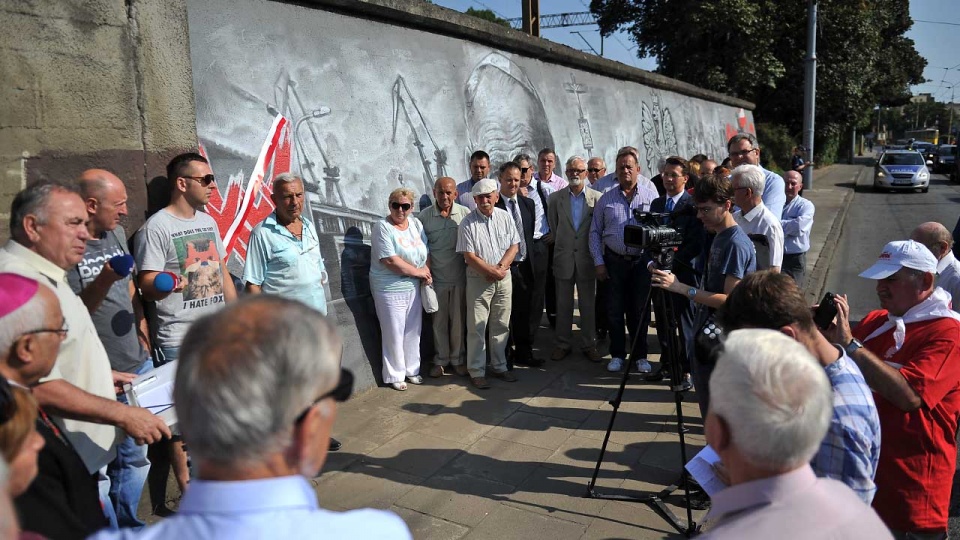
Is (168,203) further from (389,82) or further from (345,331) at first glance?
(389,82)

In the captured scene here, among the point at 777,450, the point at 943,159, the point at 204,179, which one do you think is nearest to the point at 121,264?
the point at 204,179

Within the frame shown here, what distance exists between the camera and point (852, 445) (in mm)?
1926

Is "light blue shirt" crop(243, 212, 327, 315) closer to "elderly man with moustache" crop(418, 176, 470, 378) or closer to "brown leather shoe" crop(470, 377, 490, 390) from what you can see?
"elderly man with moustache" crop(418, 176, 470, 378)

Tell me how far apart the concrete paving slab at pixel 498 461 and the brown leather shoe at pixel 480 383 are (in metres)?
0.95

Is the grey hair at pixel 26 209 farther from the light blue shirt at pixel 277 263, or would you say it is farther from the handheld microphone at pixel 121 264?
the light blue shirt at pixel 277 263

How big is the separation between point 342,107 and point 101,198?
8.42ft

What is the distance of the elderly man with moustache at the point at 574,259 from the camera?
6039 mm

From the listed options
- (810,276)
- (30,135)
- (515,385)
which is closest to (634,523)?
(515,385)

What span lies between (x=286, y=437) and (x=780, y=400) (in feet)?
3.27

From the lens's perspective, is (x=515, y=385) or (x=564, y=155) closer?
(x=515, y=385)

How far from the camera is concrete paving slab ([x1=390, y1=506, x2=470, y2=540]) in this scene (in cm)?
330

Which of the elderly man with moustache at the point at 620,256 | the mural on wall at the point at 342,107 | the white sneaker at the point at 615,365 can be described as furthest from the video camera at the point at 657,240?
the mural on wall at the point at 342,107

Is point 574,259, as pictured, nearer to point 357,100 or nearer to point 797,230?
point 797,230

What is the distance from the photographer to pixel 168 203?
376 centimetres
